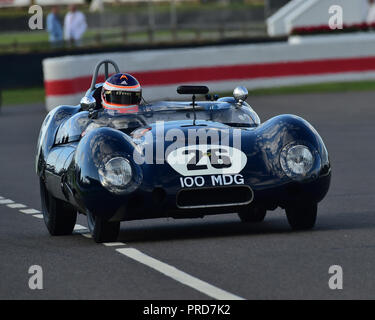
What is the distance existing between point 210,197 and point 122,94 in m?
1.89

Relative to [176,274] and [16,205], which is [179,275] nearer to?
[176,274]

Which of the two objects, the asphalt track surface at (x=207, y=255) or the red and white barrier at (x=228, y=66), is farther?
the red and white barrier at (x=228, y=66)

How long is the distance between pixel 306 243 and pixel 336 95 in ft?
62.8

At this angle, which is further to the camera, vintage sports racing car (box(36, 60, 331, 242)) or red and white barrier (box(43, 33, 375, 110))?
red and white barrier (box(43, 33, 375, 110))

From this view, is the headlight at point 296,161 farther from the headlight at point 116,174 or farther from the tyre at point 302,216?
the headlight at point 116,174

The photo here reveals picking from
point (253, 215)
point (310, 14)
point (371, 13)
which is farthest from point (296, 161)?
point (310, 14)

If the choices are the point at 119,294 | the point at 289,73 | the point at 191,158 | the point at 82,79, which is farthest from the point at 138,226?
the point at 289,73

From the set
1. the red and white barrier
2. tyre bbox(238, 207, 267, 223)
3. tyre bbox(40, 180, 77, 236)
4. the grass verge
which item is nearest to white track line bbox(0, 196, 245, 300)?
tyre bbox(40, 180, 77, 236)

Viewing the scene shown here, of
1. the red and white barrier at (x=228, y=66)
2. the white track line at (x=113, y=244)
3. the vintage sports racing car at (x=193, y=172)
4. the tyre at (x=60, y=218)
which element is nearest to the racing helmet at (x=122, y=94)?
the vintage sports racing car at (x=193, y=172)

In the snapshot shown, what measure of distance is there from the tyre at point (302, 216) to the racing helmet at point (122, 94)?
1.77 meters

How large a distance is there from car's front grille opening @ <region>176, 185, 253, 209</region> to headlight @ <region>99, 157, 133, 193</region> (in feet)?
1.34

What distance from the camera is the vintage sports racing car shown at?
9281 mm

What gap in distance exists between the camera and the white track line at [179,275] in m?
7.20

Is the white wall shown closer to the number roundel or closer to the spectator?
the spectator
